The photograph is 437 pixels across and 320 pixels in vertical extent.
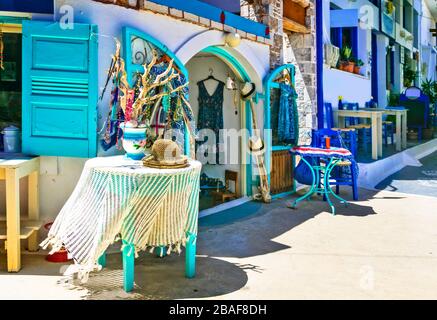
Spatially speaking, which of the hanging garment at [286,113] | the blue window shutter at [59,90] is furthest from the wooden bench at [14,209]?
the hanging garment at [286,113]

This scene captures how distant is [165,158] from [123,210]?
607 millimetres

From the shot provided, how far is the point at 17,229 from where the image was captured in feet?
14.6

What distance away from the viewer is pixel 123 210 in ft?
12.6

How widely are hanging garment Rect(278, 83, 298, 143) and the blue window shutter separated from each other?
4.17 meters

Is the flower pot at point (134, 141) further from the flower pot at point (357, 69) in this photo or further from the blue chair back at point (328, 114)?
the flower pot at point (357, 69)

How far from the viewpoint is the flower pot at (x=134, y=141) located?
452 centimetres

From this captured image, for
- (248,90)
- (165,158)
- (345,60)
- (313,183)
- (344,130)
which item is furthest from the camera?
(345,60)

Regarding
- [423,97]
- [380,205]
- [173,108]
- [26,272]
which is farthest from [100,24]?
[423,97]

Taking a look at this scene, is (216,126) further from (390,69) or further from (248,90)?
(390,69)

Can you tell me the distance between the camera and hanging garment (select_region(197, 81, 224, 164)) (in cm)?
839

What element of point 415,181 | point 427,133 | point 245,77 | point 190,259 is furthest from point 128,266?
point 427,133

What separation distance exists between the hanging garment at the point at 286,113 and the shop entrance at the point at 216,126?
753 millimetres

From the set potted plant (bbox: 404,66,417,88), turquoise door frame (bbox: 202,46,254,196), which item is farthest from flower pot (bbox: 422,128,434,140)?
turquoise door frame (bbox: 202,46,254,196)
